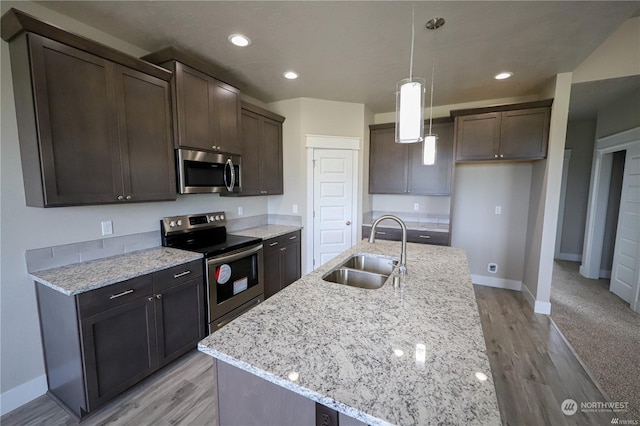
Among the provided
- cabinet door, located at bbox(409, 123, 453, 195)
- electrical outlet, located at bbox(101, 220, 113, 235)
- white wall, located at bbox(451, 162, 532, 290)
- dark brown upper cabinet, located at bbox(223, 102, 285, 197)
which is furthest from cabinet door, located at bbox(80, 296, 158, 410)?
white wall, located at bbox(451, 162, 532, 290)

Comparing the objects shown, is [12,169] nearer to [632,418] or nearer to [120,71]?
[120,71]

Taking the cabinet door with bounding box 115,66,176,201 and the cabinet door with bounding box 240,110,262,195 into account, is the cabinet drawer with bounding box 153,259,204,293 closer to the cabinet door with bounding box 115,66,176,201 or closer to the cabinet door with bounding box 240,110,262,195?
the cabinet door with bounding box 115,66,176,201

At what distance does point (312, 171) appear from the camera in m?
3.72

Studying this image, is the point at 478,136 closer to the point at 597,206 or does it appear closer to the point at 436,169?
the point at 436,169

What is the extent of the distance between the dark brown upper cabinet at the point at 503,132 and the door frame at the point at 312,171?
137 centimetres

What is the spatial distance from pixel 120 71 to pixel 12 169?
96 centimetres

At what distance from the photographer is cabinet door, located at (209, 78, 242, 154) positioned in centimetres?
260

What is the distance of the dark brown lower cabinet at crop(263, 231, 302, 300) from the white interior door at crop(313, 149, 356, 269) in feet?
1.01

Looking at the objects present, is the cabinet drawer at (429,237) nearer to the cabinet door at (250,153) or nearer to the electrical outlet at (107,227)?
the cabinet door at (250,153)

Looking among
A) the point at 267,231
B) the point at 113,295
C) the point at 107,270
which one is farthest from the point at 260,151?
the point at 113,295

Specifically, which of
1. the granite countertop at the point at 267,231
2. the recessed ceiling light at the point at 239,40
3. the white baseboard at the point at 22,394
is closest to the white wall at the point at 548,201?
the granite countertop at the point at 267,231

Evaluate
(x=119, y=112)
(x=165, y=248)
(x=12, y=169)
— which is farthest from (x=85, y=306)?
(x=119, y=112)

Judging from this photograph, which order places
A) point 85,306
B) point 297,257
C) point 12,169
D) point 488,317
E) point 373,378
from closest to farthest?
point 373,378 < point 85,306 < point 12,169 < point 488,317 < point 297,257

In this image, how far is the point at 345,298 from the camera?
1.36m
